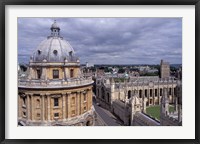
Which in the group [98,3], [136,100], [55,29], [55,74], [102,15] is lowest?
[136,100]

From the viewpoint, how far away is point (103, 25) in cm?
558

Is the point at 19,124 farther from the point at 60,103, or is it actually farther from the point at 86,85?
the point at 86,85

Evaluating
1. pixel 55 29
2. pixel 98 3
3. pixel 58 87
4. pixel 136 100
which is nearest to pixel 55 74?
pixel 58 87

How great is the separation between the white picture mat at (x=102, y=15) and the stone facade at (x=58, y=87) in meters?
1.31

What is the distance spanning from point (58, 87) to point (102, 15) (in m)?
3.58

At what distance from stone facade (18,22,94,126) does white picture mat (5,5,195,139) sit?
51.7 inches

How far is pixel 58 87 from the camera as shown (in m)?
7.59

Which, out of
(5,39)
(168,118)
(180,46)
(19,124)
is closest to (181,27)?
(180,46)

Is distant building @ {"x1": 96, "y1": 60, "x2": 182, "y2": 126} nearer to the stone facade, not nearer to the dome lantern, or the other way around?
the stone facade

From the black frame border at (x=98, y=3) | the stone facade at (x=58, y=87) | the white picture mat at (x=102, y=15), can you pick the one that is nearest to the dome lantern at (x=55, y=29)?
the white picture mat at (x=102, y=15)

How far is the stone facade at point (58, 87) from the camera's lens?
23.2 ft

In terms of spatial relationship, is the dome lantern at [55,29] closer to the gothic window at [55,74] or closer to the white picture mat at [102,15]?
the white picture mat at [102,15]

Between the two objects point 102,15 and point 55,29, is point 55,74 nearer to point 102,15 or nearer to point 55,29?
point 55,29

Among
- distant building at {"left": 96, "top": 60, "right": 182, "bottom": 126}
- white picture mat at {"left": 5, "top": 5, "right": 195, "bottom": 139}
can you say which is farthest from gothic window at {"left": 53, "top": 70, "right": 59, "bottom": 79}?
white picture mat at {"left": 5, "top": 5, "right": 195, "bottom": 139}
